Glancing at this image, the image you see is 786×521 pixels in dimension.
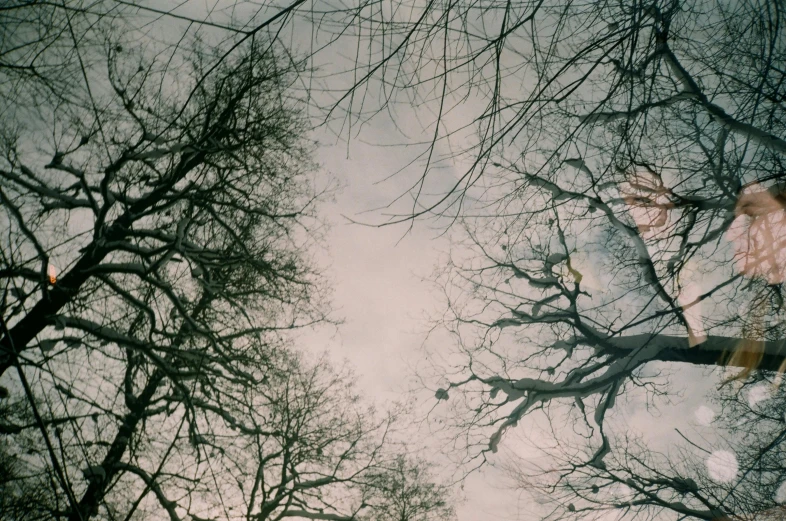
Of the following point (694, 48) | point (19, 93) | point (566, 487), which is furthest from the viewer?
point (566, 487)

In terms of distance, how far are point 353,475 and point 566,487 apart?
5.48 metres

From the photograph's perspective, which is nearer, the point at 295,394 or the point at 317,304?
the point at 317,304

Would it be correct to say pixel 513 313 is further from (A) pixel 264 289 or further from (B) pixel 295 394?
(B) pixel 295 394

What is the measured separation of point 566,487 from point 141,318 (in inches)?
249

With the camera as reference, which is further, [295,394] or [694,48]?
[295,394]

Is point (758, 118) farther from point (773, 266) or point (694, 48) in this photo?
point (773, 266)

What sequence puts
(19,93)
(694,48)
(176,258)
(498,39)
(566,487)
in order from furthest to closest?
(566,487) → (176,258) → (19,93) → (694,48) → (498,39)

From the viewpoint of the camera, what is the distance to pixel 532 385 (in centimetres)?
Result: 621

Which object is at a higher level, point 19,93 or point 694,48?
point 694,48

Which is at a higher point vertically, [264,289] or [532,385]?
[264,289]

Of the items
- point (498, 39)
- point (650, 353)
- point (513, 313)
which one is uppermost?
point (513, 313)

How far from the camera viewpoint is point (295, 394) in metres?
10.1

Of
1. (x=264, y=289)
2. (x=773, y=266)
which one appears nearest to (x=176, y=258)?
(x=264, y=289)

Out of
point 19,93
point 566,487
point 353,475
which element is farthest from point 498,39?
point 353,475
